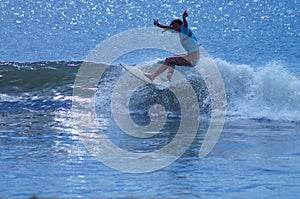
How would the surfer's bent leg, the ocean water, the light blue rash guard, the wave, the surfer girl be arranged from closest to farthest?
the ocean water → the surfer girl → the light blue rash guard → the wave → the surfer's bent leg

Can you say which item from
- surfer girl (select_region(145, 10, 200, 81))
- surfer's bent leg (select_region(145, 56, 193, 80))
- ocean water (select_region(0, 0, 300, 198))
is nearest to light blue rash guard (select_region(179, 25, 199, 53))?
surfer girl (select_region(145, 10, 200, 81))

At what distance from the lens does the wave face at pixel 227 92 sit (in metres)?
16.8

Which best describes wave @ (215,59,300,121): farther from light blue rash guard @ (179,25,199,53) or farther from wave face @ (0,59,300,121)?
light blue rash guard @ (179,25,199,53)

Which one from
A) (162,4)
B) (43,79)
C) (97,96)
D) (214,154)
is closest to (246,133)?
(214,154)

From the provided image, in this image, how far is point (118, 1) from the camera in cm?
8006

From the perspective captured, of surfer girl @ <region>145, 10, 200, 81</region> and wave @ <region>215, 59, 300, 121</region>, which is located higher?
surfer girl @ <region>145, 10, 200, 81</region>

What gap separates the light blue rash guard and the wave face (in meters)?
1.44

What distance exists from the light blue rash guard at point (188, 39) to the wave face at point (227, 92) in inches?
56.5

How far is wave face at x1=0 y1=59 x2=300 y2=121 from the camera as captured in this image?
16.8 meters

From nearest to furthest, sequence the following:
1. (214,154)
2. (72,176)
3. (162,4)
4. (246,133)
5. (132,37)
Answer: (72,176), (214,154), (246,133), (132,37), (162,4)

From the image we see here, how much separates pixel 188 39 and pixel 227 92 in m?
2.19

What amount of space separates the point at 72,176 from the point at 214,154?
8.16 ft

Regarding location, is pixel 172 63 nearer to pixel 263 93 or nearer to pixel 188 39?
pixel 188 39

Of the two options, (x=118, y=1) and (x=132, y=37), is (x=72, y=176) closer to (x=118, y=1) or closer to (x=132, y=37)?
(x=132, y=37)
